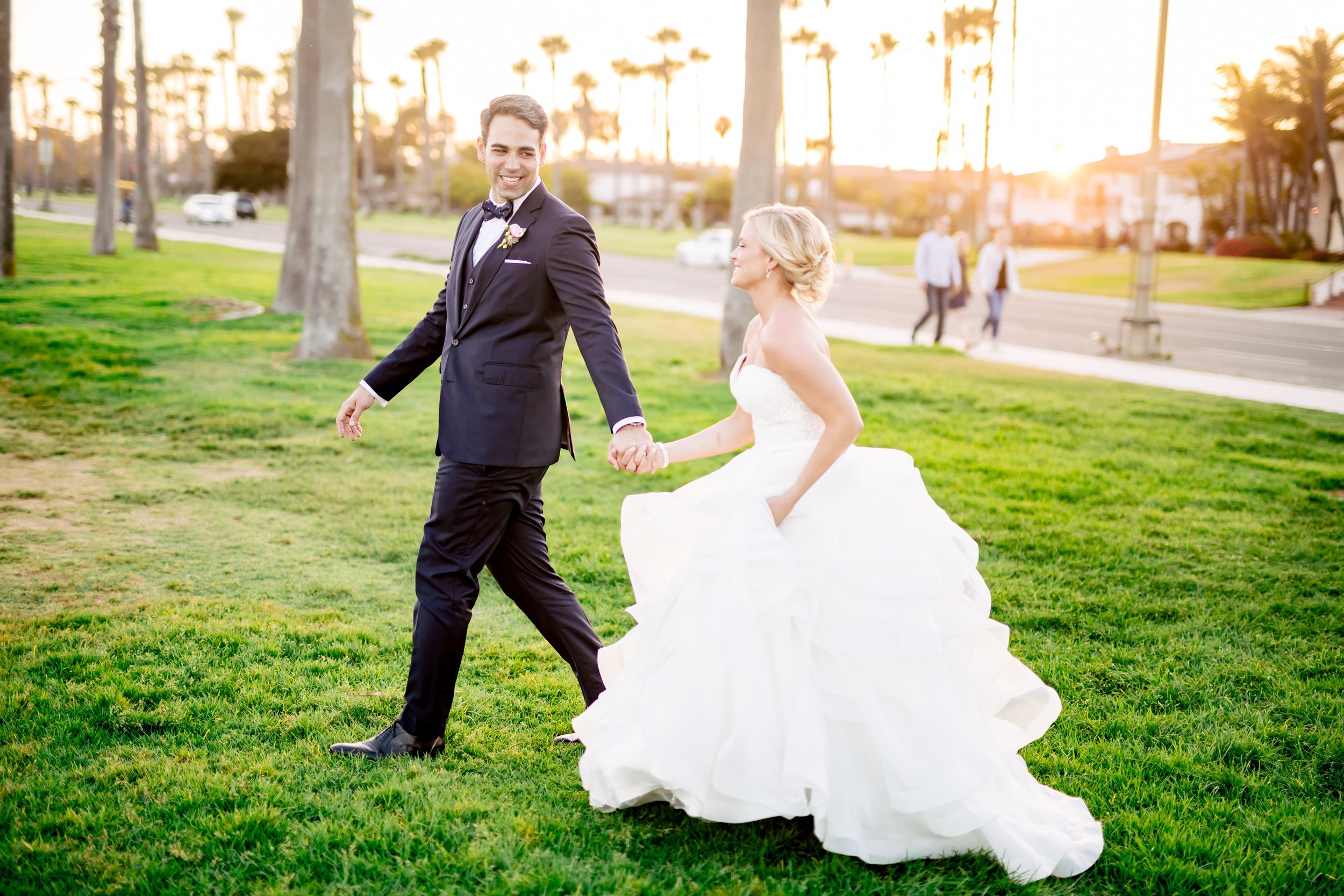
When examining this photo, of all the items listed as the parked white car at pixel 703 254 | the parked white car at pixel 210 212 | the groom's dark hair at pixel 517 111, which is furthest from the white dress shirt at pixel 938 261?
the parked white car at pixel 210 212

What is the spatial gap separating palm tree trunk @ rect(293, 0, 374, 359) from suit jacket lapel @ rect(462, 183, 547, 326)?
32.0ft

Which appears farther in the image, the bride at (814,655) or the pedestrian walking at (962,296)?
the pedestrian walking at (962,296)

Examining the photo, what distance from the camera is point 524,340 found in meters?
3.60

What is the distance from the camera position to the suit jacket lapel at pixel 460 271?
12.1ft

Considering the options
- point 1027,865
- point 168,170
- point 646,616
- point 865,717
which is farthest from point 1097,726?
point 168,170

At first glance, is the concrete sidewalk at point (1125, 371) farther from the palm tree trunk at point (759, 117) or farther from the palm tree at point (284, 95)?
the palm tree at point (284, 95)

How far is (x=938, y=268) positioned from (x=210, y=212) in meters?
42.6

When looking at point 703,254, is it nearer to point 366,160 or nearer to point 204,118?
point 366,160

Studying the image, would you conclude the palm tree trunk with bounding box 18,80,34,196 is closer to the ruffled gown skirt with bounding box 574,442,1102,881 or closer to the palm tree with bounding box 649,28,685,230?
the palm tree with bounding box 649,28,685,230

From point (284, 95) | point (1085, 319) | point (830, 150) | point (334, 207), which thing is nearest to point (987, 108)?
point (830, 150)

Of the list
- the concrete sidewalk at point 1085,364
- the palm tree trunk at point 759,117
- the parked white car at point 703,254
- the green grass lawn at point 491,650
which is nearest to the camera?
the green grass lawn at point 491,650

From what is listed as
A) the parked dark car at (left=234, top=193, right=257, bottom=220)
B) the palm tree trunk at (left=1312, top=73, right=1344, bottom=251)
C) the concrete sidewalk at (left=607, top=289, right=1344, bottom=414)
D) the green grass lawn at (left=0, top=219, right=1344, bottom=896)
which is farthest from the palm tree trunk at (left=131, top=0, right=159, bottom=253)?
the palm tree trunk at (left=1312, top=73, right=1344, bottom=251)

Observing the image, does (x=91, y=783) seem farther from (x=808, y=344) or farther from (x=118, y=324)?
(x=118, y=324)

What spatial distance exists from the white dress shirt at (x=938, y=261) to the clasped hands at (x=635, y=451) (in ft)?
44.3
